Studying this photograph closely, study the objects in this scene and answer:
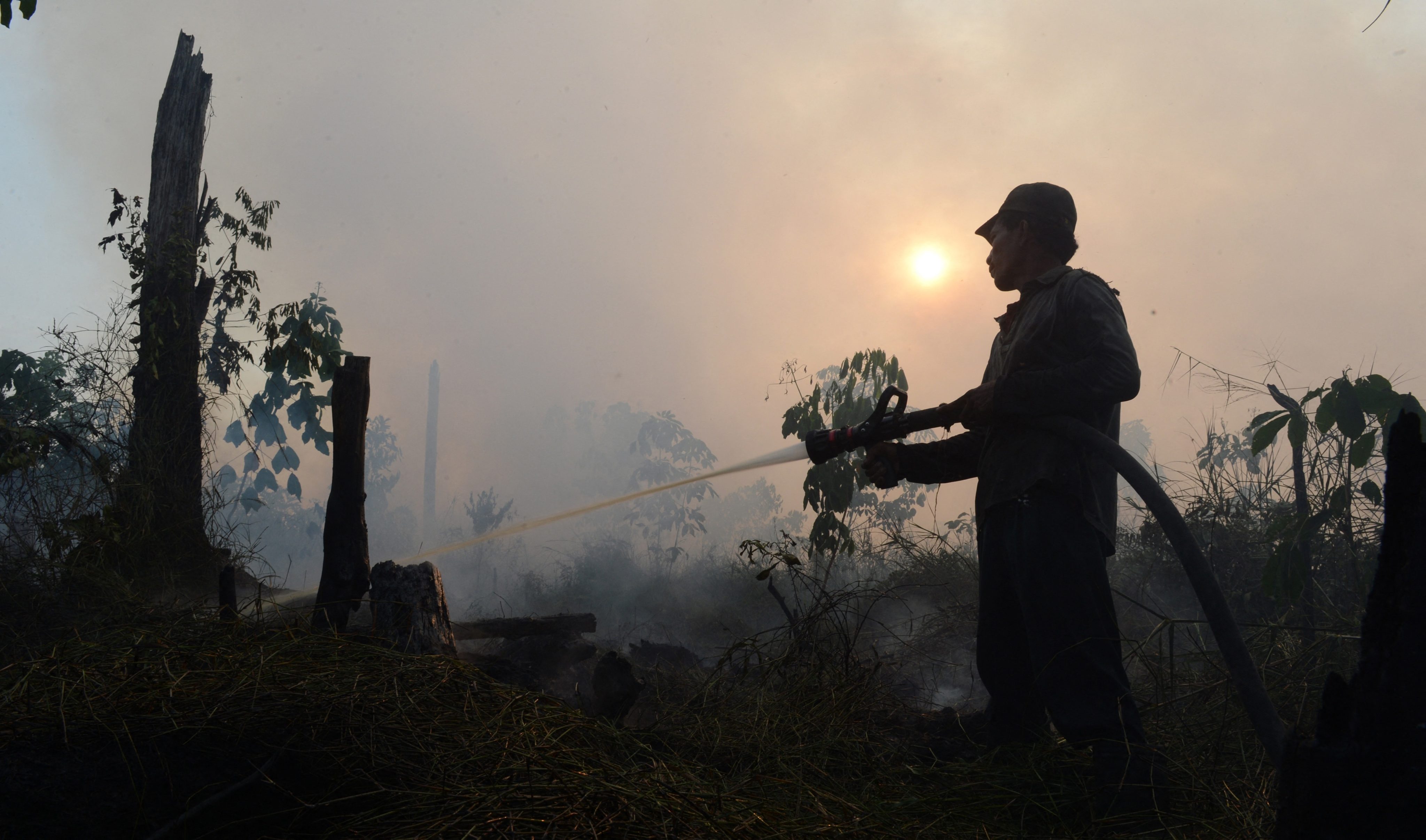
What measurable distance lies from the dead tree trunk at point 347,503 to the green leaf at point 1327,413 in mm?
4718

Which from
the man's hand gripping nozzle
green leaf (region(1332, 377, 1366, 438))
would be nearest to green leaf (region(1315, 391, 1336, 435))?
green leaf (region(1332, 377, 1366, 438))

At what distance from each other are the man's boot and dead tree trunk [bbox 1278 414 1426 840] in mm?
1052

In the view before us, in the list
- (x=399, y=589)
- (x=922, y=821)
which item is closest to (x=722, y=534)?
(x=399, y=589)

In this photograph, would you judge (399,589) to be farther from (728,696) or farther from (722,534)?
(722,534)

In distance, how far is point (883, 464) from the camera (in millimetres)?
3053

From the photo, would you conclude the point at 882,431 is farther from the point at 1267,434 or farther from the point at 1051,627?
the point at 1267,434

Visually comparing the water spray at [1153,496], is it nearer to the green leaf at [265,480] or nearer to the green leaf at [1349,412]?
the green leaf at [1349,412]

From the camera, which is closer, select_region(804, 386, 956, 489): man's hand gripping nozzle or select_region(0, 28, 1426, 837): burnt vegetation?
select_region(0, 28, 1426, 837): burnt vegetation

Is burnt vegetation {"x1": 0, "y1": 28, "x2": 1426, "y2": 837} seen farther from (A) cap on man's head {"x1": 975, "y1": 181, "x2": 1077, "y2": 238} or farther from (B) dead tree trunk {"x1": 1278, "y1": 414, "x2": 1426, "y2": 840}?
(A) cap on man's head {"x1": 975, "y1": 181, "x2": 1077, "y2": 238}

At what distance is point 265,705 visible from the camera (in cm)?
187

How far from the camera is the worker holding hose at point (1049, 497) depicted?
2.27 metres

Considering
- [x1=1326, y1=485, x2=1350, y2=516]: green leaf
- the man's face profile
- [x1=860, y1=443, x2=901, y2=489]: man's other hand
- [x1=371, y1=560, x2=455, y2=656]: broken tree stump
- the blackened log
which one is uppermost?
the man's face profile

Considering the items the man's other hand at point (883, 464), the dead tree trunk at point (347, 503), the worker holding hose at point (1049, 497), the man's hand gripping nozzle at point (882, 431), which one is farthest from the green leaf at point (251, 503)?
the worker holding hose at point (1049, 497)

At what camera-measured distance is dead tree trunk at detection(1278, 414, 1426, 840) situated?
1.07m
